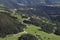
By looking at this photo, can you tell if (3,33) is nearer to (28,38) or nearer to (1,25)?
(1,25)

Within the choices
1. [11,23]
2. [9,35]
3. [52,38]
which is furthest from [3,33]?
[52,38]

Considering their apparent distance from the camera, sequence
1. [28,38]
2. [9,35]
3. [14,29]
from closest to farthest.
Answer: [28,38] < [9,35] < [14,29]

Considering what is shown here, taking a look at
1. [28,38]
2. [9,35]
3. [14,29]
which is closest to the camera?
[28,38]

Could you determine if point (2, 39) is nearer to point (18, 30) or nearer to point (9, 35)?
point (9, 35)

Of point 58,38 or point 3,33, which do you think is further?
point 58,38

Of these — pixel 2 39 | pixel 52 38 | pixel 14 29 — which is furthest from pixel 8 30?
pixel 52 38

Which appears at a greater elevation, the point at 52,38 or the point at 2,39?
the point at 2,39

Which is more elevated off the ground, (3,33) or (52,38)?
(3,33)

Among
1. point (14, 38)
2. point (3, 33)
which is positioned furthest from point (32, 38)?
point (3, 33)

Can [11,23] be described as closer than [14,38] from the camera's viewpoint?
No
